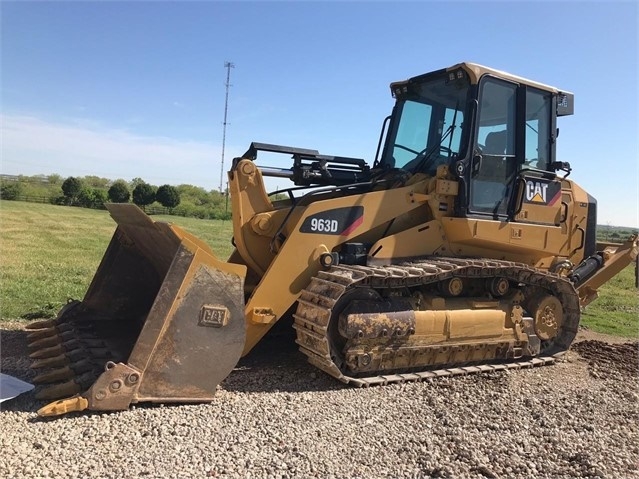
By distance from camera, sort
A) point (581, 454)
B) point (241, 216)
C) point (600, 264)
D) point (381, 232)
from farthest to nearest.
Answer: point (600, 264) < point (381, 232) < point (241, 216) < point (581, 454)

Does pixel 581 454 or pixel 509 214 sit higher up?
pixel 509 214

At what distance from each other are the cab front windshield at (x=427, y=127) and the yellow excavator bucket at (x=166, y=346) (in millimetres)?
3170

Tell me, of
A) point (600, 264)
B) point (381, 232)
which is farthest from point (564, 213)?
point (381, 232)

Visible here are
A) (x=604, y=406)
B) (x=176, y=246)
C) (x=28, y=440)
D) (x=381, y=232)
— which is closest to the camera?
(x=28, y=440)

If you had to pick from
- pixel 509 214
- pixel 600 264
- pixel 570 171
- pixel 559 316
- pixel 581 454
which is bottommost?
pixel 581 454

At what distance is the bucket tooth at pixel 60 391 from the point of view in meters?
4.28

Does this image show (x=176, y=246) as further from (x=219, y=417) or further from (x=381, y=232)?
(x=381, y=232)

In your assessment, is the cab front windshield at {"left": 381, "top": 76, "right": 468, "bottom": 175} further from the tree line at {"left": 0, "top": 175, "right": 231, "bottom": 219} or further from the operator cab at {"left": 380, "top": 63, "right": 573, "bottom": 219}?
the tree line at {"left": 0, "top": 175, "right": 231, "bottom": 219}

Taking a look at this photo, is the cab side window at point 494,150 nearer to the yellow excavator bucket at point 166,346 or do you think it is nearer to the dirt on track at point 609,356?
the dirt on track at point 609,356

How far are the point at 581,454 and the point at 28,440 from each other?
13.0ft

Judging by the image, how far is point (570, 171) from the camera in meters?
7.15

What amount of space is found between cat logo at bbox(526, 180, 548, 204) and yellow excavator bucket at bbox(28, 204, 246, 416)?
3.98m

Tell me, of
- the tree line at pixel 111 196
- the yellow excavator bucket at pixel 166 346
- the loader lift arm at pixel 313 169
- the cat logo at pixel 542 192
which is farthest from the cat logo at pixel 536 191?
the tree line at pixel 111 196

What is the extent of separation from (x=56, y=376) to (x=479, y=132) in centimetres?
507
